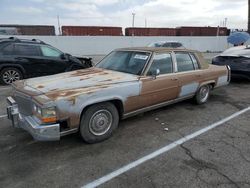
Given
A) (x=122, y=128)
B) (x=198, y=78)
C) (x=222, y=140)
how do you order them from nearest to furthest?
(x=222, y=140) < (x=122, y=128) < (x=198, y=78)

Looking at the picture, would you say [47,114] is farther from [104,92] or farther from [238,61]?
[238,61]

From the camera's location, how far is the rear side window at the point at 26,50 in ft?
28.4

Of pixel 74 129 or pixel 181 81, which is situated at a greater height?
pixel 181 81

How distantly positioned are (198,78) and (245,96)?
225 centimetres

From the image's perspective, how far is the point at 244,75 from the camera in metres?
8.63

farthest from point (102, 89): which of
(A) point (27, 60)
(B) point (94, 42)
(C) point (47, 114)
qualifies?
(B) point (94, 42)

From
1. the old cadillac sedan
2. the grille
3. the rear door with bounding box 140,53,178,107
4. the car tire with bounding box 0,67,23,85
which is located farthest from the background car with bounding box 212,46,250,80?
the grille

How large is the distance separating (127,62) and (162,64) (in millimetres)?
731

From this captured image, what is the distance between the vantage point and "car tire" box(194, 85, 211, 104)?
6.19 metres

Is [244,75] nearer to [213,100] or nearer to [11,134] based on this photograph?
[213,100]

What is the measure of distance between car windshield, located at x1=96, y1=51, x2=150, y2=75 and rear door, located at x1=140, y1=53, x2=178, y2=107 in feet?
0.63

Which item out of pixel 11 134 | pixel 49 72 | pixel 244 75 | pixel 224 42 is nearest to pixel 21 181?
pixel 11 134

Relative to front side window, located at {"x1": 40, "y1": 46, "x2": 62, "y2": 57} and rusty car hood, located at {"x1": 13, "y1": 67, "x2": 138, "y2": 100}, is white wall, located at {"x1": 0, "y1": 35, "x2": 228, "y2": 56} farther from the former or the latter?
rusty car hood, located at {"x1": 13, "y1": 67, "x2": 138, "y2": 100}

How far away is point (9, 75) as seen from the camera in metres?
8.59
